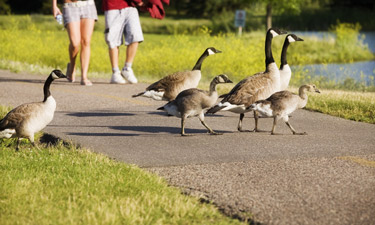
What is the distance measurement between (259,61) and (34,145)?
13579mm

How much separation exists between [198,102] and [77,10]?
6394 mm

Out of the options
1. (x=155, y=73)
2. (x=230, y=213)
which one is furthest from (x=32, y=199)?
(x=155, y=73)

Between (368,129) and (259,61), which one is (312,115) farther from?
(259,61)

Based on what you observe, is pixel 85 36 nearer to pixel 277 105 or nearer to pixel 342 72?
pixel 277 105

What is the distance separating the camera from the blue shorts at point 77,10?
13813mm

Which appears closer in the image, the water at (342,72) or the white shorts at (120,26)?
the white shorts at (120,26)

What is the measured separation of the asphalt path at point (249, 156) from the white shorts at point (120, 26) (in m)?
2.74

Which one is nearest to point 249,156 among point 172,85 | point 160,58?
point 172,85

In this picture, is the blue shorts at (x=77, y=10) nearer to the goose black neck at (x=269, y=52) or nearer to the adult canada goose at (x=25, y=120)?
the goose black neck at (x=269, y=52)

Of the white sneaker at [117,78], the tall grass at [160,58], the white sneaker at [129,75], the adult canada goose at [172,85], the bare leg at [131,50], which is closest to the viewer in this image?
the adult canada goose at [172,85]

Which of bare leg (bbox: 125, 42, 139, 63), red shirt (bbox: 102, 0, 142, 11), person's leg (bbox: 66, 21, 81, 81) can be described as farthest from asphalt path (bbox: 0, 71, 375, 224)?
red shirt (bbox: 102, 0, 142, 11)

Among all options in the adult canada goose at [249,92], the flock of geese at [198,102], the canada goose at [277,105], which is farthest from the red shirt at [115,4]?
the canada goose at [277,105]

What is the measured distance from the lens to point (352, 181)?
6.32 metres

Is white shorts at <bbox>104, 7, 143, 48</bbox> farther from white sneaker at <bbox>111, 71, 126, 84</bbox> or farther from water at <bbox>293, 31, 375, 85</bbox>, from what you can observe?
water at <bbox>293, 31, 375, 85</bbox>
